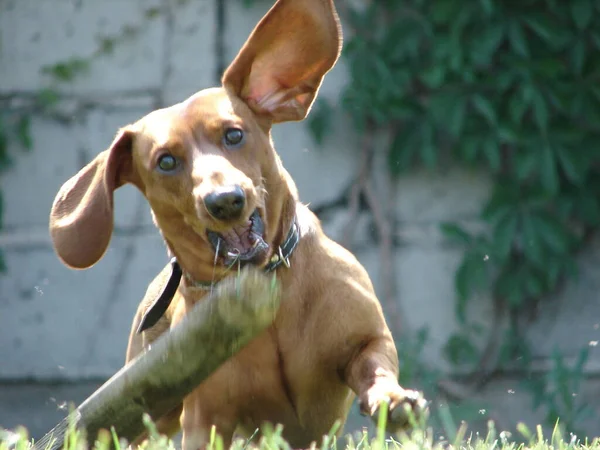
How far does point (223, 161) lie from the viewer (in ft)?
9.87

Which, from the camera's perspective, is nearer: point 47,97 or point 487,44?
point 487,44

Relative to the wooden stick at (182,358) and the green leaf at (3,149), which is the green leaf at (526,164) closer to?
the green leaf at (3,149)

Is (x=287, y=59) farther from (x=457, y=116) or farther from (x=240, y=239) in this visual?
(x=457, y=116)

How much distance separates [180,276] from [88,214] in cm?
32

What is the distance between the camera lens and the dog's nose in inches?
111

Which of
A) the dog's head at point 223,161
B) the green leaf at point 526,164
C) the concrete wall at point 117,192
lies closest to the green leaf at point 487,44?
the green leaf at point 526,164

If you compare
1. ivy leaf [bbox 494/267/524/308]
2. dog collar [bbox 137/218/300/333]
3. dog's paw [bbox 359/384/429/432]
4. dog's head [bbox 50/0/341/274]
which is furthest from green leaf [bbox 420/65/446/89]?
dog's paw [bbox 359/384/429/432]

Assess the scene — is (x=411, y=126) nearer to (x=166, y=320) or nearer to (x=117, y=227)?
(x=117, y=227)

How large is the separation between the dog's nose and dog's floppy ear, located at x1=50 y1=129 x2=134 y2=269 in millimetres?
456

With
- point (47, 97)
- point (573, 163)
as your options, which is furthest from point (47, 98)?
point (573, 163)

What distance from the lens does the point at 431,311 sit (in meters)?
5.35

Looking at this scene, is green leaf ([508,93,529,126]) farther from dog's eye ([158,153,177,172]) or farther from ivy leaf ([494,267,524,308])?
dog's eye ([158,153,177,172])

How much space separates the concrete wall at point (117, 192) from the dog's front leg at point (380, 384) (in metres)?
2.22

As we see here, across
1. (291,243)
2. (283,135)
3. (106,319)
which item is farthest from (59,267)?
(291,243)
